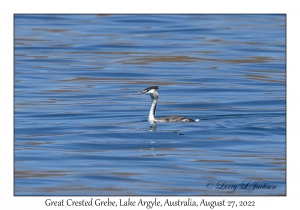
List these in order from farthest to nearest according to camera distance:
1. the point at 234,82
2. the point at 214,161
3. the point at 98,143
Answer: the point at 234,82 < the point at 98,143 < the point at 214,161

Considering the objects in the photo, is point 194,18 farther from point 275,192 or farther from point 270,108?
point 275,192

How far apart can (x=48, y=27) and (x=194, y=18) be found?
7.89 metres

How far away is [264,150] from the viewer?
13867 mm
